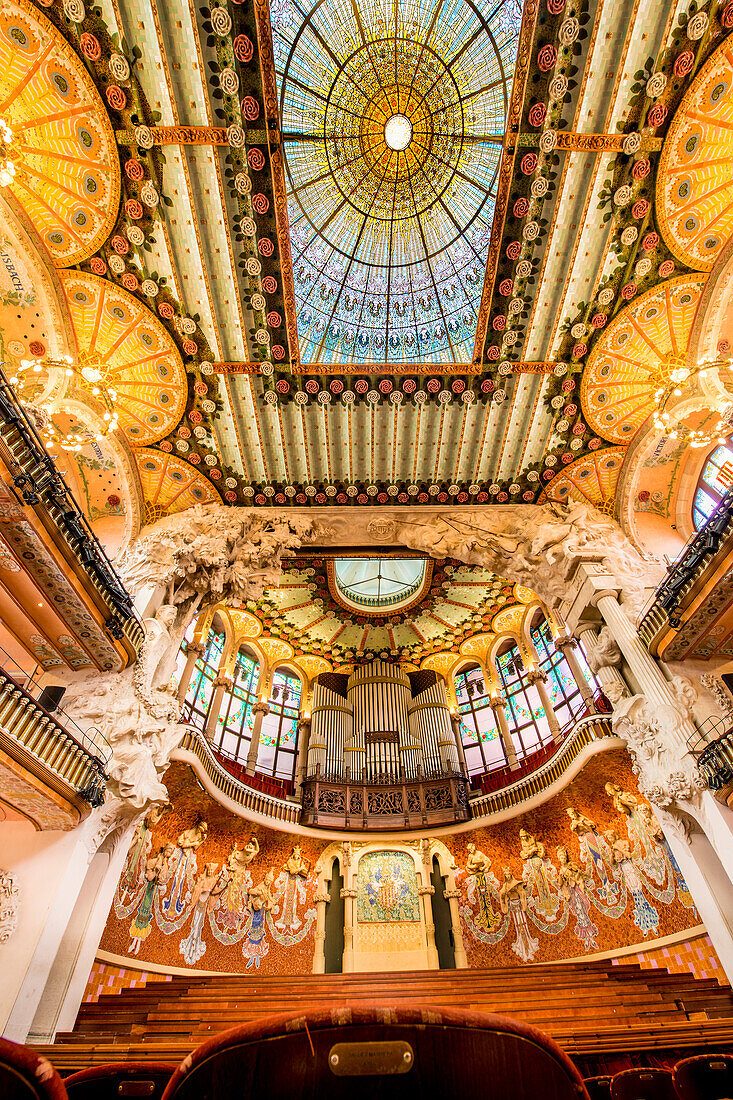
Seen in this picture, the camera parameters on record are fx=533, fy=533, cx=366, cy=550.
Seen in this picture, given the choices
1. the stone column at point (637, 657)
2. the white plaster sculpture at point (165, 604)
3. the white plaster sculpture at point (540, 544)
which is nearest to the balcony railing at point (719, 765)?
the stone column at point (637, 657)

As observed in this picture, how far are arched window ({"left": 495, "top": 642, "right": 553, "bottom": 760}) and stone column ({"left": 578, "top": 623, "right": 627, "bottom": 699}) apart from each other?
210 inches

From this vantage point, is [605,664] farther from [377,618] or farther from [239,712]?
[239,712]

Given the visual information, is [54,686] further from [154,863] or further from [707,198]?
[707,198]

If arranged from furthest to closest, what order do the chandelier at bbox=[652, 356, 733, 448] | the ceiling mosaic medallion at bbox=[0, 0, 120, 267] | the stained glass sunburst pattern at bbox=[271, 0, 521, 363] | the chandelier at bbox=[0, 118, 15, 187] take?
the stained glass sunburst pattern at bbox=[271, 0, 521, 363] → the chandelier at bbox=[652, 356, 733, 448] → the ceiling mosaic medallion at bbox=[0, 0, 120, 267] → the chandelier at bbox=[0, 118, 15, 187]

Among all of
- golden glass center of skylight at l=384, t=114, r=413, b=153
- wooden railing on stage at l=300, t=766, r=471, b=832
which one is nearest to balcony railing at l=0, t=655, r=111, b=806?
wooden railing on stage at l=300, t=766, r=471, b=832

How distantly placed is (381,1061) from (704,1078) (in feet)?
8.14

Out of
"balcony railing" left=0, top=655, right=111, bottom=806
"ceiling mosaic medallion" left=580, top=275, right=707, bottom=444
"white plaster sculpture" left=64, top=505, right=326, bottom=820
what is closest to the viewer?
"balcony railing" left=0, top=655, right=111, bottom=806

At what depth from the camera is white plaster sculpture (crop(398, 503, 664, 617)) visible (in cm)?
1156

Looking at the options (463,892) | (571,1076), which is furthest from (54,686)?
(463,892)

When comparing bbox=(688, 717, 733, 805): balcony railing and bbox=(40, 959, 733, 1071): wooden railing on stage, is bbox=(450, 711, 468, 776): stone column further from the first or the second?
bbox=(688, 717, 733, 805): balcony railing

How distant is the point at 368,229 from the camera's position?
39.9ft

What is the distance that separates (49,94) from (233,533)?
27.1ft

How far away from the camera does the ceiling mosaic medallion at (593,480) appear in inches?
504

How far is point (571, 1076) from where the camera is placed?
95 centimetres
